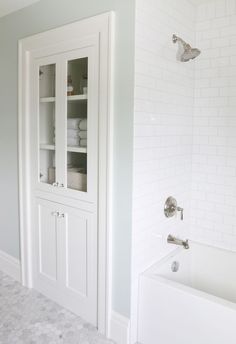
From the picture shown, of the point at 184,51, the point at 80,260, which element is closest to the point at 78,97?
the point at 184,51

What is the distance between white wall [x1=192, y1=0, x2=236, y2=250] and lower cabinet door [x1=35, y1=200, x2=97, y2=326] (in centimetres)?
99

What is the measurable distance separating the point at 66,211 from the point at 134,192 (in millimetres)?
646

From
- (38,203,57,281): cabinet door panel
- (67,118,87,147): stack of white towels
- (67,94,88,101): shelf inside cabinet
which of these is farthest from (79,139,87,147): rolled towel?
(38,203,57,281): cabinet door panel

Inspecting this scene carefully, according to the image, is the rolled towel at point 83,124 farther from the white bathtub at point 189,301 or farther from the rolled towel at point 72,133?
the white bathtub at point 189,301

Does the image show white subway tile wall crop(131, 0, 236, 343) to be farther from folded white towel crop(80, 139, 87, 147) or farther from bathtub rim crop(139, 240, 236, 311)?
folded white towel crop(80, 139, 87, 147)

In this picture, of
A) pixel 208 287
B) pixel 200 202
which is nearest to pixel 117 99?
pixel 200 202

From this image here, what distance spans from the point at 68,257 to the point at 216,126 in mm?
1508

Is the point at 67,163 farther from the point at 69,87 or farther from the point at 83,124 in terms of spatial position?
the point at 69,87

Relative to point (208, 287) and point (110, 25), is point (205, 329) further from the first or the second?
point (110, 25)

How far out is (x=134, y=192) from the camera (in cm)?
196

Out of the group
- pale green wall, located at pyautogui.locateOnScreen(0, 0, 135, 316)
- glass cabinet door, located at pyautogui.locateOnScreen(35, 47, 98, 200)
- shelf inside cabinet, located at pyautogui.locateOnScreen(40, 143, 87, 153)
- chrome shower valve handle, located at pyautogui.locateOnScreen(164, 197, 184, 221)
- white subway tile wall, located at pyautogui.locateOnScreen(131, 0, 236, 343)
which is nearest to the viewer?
pale green wall, located at pyautogui.locateOnScreen(0, 0, 135, 316)

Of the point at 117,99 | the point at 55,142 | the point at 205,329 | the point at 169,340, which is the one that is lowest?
the point at 169,340

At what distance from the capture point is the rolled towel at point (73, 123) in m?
2.24

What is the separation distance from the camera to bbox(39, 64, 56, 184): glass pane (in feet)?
7.95
